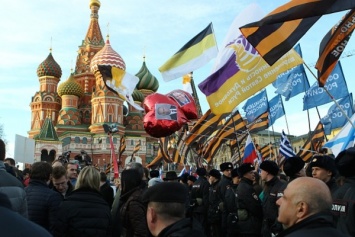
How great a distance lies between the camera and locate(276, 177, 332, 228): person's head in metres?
2.49

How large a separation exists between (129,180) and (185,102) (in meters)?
6.49

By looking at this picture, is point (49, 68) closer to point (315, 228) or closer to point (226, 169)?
point (226, 169)

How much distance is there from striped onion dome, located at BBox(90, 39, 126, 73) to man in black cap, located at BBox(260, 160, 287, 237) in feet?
195

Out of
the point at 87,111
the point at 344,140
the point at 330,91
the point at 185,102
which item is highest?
the point at 87,111

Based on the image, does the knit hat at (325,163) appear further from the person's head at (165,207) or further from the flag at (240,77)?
the flag at (240,77)

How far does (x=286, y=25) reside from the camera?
6543 millimetres

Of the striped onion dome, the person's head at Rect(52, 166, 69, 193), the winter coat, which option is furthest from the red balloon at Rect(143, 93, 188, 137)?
the striped onion dome

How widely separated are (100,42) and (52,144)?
917 inches

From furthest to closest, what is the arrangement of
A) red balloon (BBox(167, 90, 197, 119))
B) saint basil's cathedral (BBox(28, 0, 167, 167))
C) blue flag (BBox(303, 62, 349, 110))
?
saint basil's cathedral (BBox(28, 0, 167, 167))
blue flag (BBox(303, 62, 349, 110))
red balloon (BBox(167, 90, 197, 119))

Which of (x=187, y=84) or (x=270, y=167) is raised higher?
(x=187, y=84)

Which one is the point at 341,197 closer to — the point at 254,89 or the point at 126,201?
the point at 126,201

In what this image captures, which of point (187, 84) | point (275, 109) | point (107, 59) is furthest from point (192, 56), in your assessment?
point (107, 59)

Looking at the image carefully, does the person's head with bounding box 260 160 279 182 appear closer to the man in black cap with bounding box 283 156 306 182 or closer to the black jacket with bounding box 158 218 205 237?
the man in black cap with bounding box 283 156 306 182

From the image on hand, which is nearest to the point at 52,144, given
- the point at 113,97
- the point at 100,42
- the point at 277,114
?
the point at 113,97
